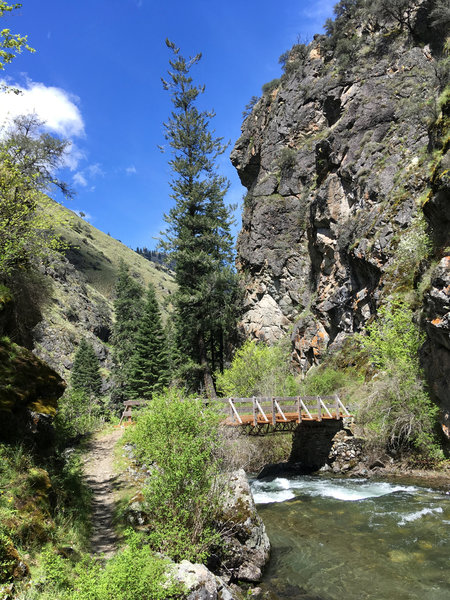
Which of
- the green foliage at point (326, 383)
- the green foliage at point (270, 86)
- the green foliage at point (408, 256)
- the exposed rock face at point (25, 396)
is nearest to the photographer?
the exposed rock face at point (25, 396)

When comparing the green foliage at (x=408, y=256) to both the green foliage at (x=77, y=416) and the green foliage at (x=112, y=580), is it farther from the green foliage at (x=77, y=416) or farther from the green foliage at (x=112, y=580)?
the green foliage at (x=77, y=416)

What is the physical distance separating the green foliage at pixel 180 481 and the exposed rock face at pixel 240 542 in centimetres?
62

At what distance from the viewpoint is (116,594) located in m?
5.55

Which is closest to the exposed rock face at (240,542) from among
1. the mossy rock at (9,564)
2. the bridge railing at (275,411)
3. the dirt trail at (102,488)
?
the dirt trail at (102,488)

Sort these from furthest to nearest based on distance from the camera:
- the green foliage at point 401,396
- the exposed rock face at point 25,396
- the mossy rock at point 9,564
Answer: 1. the green foliage at point 401,396
2. the exposed rock face at point 25,396
3. the mossy rock at point 9,564

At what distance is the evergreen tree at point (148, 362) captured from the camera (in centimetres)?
3975

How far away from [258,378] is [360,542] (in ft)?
62.2

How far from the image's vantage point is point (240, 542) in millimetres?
9867

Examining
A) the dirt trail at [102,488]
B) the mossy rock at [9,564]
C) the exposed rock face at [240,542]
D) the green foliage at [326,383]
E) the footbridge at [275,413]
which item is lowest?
the exposed rock face at [240,542]

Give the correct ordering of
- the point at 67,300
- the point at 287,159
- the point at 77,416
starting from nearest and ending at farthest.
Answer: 1. the point at 77,416
2. the point at 287,159
3. the point at 67,300

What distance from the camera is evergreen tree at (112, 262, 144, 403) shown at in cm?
4625

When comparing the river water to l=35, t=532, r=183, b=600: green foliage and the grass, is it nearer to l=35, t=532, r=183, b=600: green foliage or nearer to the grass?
l=35, t=532, r=183, b=600: green foliage

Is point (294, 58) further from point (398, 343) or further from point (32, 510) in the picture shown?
point (32, 510)

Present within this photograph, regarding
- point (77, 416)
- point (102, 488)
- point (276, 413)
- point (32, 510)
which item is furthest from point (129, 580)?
point (77, 416)
